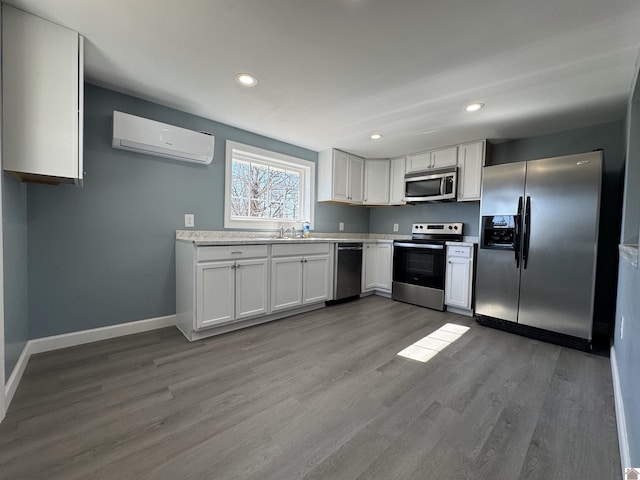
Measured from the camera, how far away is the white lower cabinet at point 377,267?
14.0ft

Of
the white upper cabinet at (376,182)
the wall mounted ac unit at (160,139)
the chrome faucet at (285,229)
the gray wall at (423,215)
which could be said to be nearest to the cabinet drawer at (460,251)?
→ the gray wall at (423,215)

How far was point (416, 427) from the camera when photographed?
4.83 ft

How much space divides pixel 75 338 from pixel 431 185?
433cm

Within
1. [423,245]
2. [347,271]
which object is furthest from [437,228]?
[347,271]

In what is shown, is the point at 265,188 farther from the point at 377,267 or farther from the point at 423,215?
the point at 423,215

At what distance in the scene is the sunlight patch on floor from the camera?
2.32 m

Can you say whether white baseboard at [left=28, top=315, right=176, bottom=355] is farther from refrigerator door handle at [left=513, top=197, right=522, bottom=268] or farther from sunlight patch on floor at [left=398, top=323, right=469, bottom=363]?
refrigerator door handle at [left=513, top=197, right=522, bottom=268]

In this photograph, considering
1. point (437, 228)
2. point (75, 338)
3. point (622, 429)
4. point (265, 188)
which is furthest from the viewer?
point (437, 228)

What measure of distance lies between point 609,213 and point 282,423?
3.81m

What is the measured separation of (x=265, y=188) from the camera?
3729 millimetres

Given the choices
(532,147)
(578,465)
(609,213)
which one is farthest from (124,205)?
(609,213)

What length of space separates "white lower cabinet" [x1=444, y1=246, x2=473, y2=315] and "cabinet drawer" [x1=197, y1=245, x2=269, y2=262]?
2.39 m

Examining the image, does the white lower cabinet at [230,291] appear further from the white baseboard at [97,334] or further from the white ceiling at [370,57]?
the white ceiling at [370,57]

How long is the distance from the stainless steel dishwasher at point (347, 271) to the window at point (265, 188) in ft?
2.54
